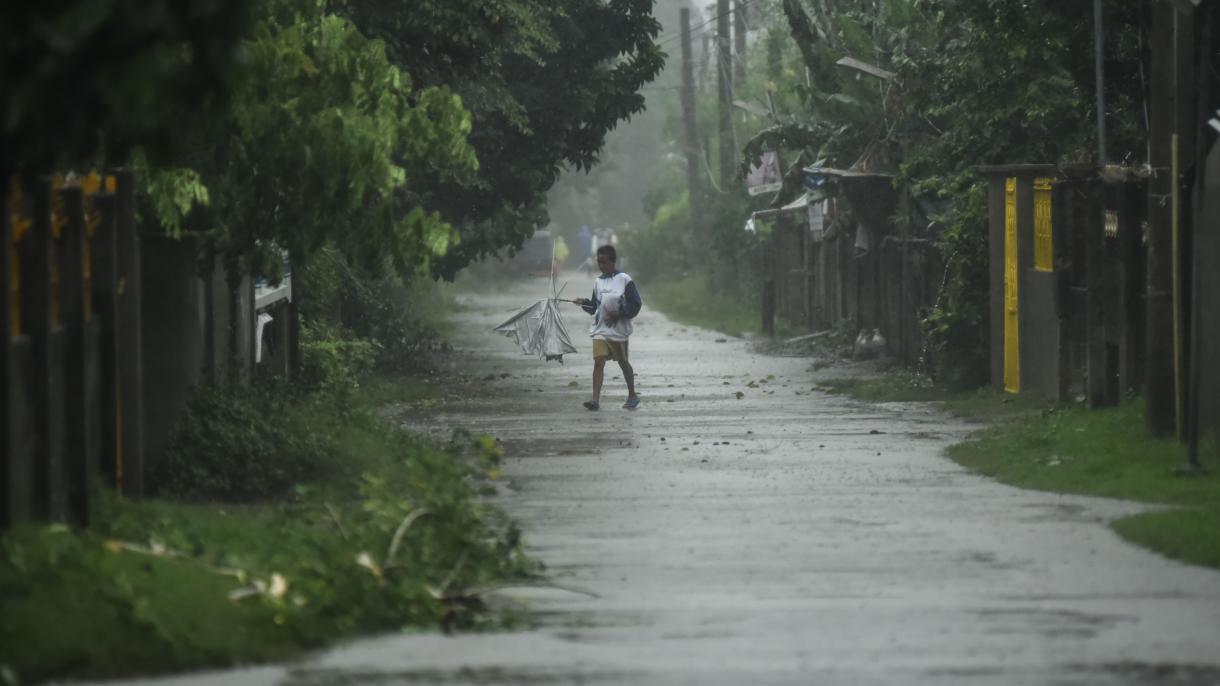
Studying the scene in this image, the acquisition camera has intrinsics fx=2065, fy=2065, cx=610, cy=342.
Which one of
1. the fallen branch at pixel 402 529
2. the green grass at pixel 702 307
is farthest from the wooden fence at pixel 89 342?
the green grass at pixel 702 307

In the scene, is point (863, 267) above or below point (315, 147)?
below

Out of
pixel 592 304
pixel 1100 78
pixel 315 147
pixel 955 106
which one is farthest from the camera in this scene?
pixel 955 106

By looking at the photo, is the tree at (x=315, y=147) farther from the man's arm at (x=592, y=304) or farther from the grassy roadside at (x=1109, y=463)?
the man's arm at (x=592, y=304)

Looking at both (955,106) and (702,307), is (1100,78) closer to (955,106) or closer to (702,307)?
(955,106)

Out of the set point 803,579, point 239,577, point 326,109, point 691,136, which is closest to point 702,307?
point 691,136

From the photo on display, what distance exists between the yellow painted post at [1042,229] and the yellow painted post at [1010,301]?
1.78ft

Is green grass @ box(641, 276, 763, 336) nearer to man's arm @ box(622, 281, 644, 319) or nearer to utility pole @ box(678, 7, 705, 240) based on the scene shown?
utility pole @ box(678, 7, 705, 240)

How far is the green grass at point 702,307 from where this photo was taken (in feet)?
136

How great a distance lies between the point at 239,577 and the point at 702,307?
39829 mm

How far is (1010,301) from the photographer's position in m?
20.9

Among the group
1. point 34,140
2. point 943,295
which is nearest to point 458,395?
point 943,295

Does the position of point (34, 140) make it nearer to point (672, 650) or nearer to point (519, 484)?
point (672, 650)

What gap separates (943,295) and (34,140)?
57.0 ft

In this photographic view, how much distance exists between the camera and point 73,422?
1010cm
